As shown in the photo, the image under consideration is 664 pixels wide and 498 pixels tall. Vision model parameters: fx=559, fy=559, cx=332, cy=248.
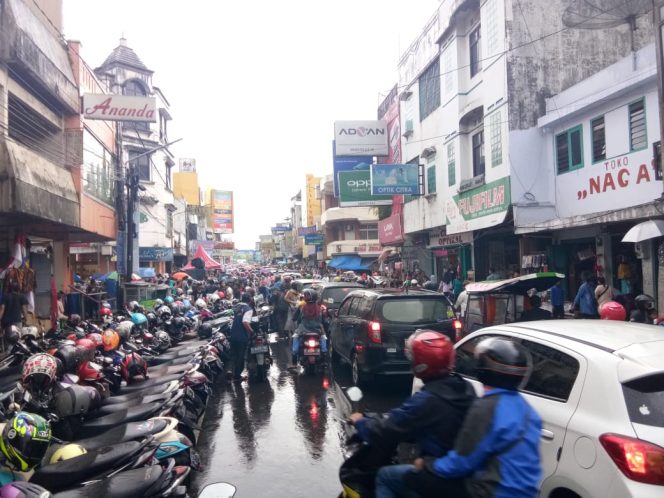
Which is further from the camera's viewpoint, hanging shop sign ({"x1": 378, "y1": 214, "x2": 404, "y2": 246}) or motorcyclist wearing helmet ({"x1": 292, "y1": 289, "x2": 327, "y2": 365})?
hanging shop sign ({"x1": 378, "y1": 214, "x2": 404, "y2": 246})

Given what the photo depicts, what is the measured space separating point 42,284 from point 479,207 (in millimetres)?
12646

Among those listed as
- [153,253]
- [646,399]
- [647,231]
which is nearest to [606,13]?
[647,231]

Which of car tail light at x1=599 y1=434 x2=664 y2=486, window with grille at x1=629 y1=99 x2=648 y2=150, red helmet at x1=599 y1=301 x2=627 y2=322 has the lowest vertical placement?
car tail light at x1=599 y1=434 x2=664 y2=486

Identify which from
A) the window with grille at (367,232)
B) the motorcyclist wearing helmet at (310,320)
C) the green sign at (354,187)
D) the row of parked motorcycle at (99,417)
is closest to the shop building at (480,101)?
the green sign at (354,187)

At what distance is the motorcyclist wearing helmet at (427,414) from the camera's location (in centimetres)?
278

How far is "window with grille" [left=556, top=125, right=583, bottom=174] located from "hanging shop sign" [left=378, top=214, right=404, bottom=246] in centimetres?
1223

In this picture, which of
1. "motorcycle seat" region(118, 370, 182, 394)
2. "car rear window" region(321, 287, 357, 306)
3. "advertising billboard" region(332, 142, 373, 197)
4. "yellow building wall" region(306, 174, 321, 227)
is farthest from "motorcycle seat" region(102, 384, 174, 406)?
"yellow building wall" region(306, 174, 321, 227)

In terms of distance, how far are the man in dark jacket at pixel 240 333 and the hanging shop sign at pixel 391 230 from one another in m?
17.2

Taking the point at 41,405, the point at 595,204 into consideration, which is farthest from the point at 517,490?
the point at 595,204

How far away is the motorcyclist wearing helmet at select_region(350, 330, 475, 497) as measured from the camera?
2775 mm

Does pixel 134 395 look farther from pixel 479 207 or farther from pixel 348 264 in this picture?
pixel 348 264

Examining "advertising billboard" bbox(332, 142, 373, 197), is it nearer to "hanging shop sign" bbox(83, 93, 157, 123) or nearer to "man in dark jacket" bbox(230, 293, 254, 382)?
"hanging shop sign" bbox(83, 93, 157, 123)

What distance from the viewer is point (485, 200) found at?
653 inches

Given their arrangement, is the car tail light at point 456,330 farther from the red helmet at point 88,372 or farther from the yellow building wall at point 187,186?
the yellow building wall at point 187,186
